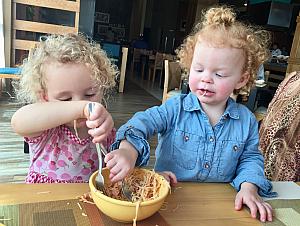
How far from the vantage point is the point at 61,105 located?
0.71 m

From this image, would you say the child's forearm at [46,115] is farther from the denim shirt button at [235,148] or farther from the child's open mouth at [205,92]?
the denim shirt button at [235,148]

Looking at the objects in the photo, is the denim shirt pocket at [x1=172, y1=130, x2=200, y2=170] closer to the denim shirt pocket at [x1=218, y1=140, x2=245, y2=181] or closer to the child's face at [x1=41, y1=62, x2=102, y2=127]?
the denim shirt pocket at [x1=218, y1=140, x2=245, y2=181]

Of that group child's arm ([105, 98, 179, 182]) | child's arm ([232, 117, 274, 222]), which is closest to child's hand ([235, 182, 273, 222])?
child's arm ([232, 117, 274, 222])

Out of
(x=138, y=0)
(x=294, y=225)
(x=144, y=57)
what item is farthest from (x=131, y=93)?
(x=138, y=0)

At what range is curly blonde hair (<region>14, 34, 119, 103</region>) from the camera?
870mm

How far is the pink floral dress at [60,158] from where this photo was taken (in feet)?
3.11

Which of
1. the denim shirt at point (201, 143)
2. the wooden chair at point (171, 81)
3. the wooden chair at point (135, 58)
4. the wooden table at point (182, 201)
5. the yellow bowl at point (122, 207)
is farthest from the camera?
the wooden chair at point (135, 58)

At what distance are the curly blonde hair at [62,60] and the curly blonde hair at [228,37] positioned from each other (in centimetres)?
30

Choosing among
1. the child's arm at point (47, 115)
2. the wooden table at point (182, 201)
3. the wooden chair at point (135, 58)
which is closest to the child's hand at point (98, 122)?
the child's arm at point (47, 115)

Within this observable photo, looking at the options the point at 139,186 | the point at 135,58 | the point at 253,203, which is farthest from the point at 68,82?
the point at 135,58

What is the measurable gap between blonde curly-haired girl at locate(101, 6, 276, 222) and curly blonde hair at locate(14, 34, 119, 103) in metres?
0.18

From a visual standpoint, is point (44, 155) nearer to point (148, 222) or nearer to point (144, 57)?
point (148, 222)

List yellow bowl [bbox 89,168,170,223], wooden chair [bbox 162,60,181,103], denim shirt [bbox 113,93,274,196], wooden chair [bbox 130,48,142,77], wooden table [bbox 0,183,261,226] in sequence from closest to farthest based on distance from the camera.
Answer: yellow bowl [bbox 89,168,170,223]
wooden table [bbox 0,183,261,226]
denim shirt [bbox 113,93,274,196]
wooden chair [bbox 162,60,181,103]
wooden chair [bbox 130,48,142,77]

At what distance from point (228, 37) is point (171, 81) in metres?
3.00
